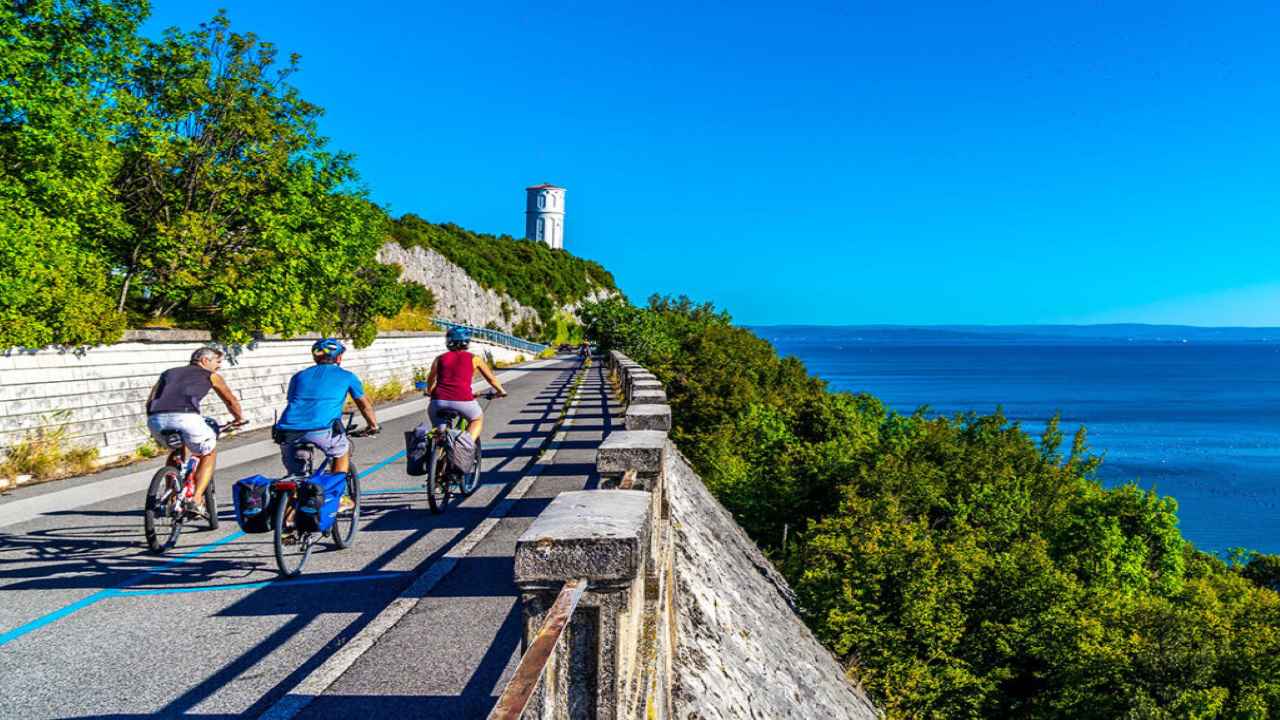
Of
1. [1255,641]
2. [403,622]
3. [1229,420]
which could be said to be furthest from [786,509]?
[1229,420]

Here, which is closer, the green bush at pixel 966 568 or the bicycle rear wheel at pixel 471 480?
→ the bicycle rear wheel at pixel 471 480

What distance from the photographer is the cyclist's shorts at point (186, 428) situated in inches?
300

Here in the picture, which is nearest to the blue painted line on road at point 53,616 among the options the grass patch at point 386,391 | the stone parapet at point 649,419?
the stone parapet at point 649,419

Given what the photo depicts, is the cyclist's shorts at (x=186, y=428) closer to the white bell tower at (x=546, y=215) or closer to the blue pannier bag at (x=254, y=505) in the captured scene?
the blue pannier bag at (x=254, y=505)

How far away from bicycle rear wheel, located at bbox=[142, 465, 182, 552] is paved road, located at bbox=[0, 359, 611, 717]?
177 millimetres

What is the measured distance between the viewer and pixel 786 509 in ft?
53.3

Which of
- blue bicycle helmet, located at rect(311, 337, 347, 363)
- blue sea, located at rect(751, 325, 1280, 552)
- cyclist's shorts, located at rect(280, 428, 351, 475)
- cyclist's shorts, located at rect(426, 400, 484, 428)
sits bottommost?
blue sea, located at rect(751, 325, 1280, 552)

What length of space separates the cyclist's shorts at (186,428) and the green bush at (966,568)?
852 centimetres

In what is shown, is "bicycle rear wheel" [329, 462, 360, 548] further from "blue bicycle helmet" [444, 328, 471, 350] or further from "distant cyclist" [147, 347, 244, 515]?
"blue bicycle helmet" [444, 328, 471, 350]

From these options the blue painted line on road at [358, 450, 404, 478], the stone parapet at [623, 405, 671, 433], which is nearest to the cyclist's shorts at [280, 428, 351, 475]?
the stone parapet at [623, 405, 671, 433]

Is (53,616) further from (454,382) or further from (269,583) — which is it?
(454,382)

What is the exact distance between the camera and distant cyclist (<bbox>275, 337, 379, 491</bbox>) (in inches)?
284

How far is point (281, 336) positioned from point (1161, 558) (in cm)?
2354

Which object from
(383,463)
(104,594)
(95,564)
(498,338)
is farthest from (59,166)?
(498,338)
